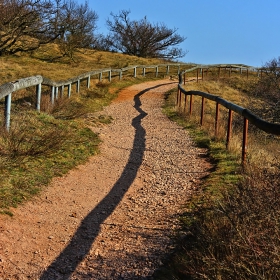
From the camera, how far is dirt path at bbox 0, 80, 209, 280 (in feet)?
12.9

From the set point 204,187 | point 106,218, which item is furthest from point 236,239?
point 204,187

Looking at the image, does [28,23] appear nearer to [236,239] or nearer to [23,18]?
[23,18]

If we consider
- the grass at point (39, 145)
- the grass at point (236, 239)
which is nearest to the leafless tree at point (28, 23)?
the grass at point (39, 145)

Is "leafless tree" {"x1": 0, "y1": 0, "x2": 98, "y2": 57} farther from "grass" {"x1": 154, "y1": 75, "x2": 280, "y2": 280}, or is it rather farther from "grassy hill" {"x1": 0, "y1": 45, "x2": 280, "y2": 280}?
"grass" {"x1": 154, "y1": 75, "x2": 280, "y2": 280}

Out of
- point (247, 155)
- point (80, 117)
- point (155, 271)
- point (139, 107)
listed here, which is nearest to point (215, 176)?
point (247, 155)

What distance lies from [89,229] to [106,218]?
38 centimetres

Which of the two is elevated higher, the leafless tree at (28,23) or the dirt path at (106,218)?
the leafless tree at (28,23)

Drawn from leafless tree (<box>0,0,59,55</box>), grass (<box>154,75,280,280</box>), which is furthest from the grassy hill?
leafless tree (<box>0,0,59,55</box>)

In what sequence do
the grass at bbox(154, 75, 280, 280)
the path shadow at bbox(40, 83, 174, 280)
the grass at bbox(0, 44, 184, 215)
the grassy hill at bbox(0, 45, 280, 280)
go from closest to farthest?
the grass at bbox(154, 75, 280, 280), the grassy hill at bbox(0, 45, 280, 280), the path shadow at bbox(40, 83, 174, 280), the grass at bbox(0, 44, 184, 215)

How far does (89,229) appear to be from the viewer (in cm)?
488

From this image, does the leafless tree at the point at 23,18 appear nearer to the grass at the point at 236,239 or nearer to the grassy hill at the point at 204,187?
the grassy hill at the point at 204,187

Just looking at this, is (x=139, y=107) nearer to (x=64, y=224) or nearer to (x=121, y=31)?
(x=64, y=224)

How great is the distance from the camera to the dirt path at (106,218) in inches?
155

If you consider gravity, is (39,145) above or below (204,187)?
above
